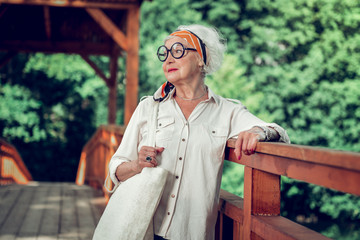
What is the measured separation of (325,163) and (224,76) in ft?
55.5

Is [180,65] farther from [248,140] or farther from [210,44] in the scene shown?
[248,140]

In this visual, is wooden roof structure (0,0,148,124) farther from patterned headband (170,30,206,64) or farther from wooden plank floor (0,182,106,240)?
patterned headband (170,30,206,64)

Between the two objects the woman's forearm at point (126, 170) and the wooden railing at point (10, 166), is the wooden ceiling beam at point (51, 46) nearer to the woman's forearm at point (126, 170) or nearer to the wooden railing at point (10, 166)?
the wooden railing at point (10, 166)

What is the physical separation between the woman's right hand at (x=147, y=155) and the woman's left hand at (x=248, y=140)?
34 cm

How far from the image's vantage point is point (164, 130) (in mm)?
2014

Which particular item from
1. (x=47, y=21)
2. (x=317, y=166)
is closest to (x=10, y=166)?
(x=47, y=21)

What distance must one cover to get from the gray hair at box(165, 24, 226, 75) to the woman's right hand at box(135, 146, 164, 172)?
0.50m

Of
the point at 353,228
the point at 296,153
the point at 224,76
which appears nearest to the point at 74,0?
the point at 296,153

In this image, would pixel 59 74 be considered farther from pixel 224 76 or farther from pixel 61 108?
pixel 224 76

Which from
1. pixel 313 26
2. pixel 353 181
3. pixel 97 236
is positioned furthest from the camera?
pixel 313 26

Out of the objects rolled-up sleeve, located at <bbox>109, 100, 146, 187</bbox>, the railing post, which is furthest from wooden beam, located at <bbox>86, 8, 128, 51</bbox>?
the railing post

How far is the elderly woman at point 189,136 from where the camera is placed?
194cm

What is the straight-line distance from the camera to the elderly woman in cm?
194

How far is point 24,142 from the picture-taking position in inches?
820
